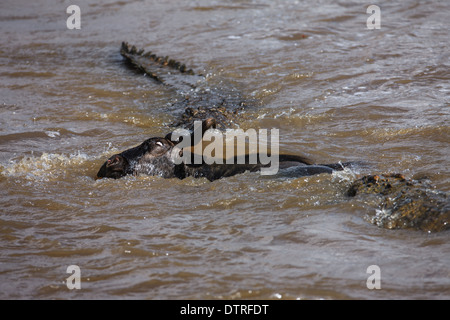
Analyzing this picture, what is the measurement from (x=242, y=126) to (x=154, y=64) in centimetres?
260

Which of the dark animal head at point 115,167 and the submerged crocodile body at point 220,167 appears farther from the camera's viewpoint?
the dark animal head at point 115,167

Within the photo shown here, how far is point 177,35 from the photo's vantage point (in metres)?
9.94

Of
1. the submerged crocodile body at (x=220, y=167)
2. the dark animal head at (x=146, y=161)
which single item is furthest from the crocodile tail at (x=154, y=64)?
the dark animal head at (x=146, y=161)

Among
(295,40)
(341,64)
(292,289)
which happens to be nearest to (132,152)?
(292,289)

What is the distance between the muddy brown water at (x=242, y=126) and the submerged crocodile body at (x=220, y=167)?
0.11m

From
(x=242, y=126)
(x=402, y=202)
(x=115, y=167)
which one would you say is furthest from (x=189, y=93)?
(x=402, y=202)

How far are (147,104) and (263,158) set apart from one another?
243cm

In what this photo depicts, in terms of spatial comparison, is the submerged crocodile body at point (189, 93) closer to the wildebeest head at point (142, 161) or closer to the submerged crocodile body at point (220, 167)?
the submerged crocodile body at point (220, 167)

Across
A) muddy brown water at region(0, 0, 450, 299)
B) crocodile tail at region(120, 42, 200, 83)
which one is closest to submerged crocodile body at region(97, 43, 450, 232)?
crocodile tail at region(120, 42, 200, 83)

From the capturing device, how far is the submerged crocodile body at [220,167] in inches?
140

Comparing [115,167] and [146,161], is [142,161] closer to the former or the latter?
[146,161]

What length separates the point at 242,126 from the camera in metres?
6.14

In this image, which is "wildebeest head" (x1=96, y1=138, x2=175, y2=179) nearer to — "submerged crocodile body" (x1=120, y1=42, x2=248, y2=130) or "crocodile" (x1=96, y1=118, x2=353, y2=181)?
"crocodile" (x1=96, y1=118, x2=353, y2=181)

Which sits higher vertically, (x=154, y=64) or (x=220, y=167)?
(x=154, y=64)
